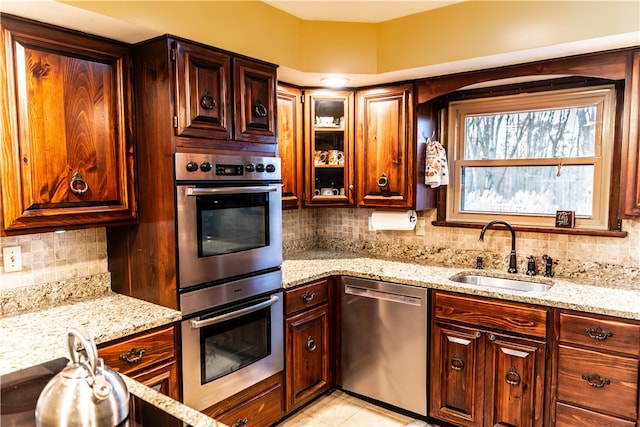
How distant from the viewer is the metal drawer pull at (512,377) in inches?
91.0

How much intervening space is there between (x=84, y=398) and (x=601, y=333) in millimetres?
2190

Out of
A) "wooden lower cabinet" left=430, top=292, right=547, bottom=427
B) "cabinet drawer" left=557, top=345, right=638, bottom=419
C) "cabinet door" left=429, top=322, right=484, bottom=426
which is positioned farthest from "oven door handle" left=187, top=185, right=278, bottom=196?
"cabinet drawer" left=557, top=345, right=638, bottom=419

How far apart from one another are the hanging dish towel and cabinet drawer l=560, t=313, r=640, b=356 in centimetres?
118

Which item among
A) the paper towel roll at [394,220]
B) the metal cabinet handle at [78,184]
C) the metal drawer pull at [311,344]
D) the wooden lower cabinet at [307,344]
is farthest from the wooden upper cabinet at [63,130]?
the paper towel roll at [394,220]

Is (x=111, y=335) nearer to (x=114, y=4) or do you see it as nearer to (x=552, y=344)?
(x=114, y=4)

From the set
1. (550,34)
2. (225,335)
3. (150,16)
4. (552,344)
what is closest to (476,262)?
(552,344)

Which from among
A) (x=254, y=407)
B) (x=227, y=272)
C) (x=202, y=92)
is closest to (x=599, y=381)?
(x=254, y=407)

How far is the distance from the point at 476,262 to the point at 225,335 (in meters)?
1.77

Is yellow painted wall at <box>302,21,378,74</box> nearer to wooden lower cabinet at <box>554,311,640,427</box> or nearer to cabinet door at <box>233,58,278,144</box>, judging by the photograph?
cabinet door at <box>233,58,278,144</box>

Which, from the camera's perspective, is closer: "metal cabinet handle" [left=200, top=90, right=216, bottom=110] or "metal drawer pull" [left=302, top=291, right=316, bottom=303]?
"metal cabinet handle" [left=200, top=90, right=216, bottom=110]

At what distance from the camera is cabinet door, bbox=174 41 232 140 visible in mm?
2027

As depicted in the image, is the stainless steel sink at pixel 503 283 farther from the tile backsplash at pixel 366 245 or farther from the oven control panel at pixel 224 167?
the oven control panel at pixel 224 167

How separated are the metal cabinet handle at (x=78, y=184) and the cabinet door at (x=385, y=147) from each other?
1.78 metres

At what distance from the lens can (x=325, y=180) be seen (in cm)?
321
